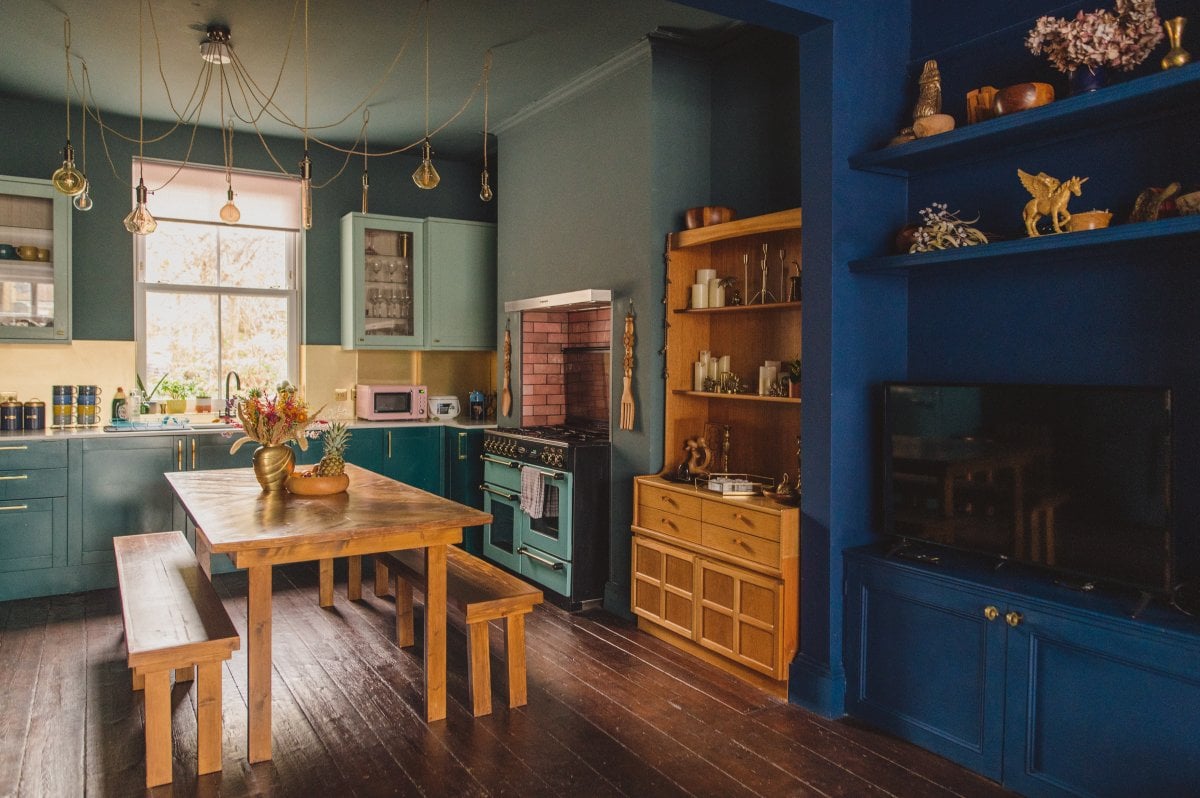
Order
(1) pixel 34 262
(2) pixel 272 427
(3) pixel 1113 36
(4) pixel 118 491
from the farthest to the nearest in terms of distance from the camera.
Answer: (1) pixel 34 262, (4) pixel 118 491, (2) pixel 272 427, (3) pixel 1113 36

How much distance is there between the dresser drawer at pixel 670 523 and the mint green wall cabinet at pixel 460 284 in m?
2.91

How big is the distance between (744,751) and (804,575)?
2.66 ft

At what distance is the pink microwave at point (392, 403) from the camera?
6.52 m

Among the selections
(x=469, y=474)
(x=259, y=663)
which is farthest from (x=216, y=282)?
(x=259, y=663)

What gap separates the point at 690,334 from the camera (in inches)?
188

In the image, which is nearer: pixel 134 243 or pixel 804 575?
pixel 804 575

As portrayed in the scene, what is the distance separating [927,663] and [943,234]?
1.64 m

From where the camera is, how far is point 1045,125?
116 inches

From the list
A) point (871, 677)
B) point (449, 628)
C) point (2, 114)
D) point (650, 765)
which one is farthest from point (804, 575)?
point (2, 114)

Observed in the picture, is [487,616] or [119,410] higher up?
[119,410]

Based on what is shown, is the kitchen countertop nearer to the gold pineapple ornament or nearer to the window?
the window

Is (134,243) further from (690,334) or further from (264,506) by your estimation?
(690,334)

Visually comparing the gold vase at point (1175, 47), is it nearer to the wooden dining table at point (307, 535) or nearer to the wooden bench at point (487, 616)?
the wooden dining table at point (307, 535)

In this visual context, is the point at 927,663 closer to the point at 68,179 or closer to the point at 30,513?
the point at 68,179
